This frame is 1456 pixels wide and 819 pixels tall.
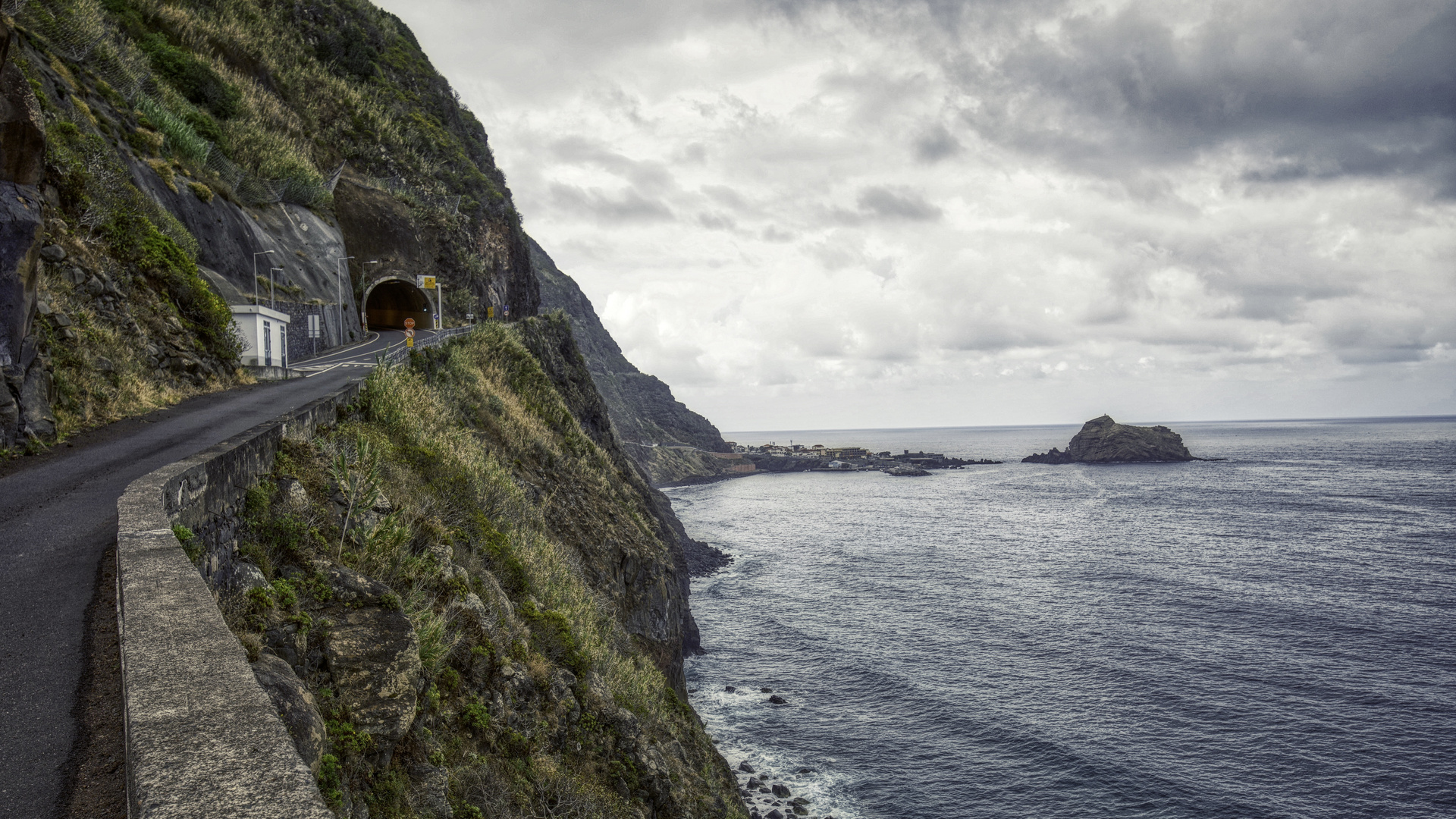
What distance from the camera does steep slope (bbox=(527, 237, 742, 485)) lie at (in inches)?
6107

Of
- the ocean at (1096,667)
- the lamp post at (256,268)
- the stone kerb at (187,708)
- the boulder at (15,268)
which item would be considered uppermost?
the lamp post at (256,268)

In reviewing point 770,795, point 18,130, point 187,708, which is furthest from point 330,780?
point 770,795

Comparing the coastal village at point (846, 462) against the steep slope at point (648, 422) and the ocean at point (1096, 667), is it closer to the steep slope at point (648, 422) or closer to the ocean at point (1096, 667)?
the steep slope at point (648, 422)

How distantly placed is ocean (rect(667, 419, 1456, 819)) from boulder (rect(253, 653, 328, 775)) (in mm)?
25601

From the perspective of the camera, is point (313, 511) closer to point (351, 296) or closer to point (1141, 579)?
point (351, 296)

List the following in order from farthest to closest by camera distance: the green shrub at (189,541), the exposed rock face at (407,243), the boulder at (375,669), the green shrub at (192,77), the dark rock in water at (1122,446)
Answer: the dark rock in water at (1122,446) < the exposed rock face at (407,243) < the green shrub at (192,77) < the boulder at (375,669) < the green shrub at (189,541)

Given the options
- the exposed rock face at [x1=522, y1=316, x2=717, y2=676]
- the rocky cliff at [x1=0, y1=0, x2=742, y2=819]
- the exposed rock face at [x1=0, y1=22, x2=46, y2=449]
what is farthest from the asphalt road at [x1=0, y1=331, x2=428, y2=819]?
the exposed rock face at [x1=522, y1=316, x2=717, y2=676]

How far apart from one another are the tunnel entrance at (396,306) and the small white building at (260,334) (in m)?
24.1

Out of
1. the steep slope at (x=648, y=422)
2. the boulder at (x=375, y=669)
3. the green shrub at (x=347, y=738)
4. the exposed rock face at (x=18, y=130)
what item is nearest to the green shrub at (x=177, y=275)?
the exposed rock face at (x=18, y=130)

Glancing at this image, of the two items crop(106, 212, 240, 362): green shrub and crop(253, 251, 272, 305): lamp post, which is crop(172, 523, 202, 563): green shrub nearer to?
crop(106, 212, 240, 362): green shrub

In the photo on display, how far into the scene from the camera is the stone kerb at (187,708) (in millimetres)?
2674

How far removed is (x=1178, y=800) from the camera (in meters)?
26.2

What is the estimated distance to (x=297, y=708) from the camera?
5.11 m

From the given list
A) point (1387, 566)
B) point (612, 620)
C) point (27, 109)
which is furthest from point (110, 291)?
point (1387, 566)
